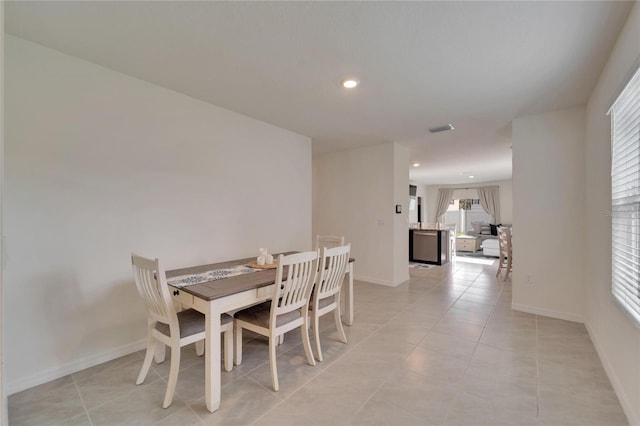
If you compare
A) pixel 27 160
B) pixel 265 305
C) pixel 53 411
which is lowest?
pixel 53 411

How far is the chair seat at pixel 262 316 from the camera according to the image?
2.12m

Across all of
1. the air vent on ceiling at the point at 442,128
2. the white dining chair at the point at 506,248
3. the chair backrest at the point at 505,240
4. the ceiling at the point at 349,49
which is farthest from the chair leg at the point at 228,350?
the chair backrest at the point at 505,240

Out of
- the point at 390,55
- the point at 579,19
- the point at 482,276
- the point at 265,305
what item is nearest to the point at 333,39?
the point at 390,55

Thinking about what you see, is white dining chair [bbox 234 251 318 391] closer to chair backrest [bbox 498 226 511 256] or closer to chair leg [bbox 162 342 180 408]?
chair leg [bbox 162 342 180 408]

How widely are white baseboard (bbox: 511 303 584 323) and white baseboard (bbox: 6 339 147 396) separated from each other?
164 inches

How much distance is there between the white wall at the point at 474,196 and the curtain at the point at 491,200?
0.38 ft

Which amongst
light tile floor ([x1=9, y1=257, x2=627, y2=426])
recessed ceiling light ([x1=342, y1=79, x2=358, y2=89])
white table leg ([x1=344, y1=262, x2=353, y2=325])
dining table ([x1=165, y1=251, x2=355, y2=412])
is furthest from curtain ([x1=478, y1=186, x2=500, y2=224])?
dining table ([x1=165, y1=251, x2=355, y2=412])

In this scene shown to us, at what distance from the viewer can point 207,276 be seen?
2312 mm

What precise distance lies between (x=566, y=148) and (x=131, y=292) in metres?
4.75

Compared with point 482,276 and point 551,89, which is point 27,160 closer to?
point 551,89

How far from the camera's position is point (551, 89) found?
2660mm

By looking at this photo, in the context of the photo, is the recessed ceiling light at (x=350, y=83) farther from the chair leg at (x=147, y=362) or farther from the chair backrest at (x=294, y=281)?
the chair leg at (x=147, y=362)

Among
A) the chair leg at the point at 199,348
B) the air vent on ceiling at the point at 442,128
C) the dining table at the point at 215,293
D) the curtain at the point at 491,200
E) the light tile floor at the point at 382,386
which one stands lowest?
the light tile floor at the point at 382,386

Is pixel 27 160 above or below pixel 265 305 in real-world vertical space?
above
